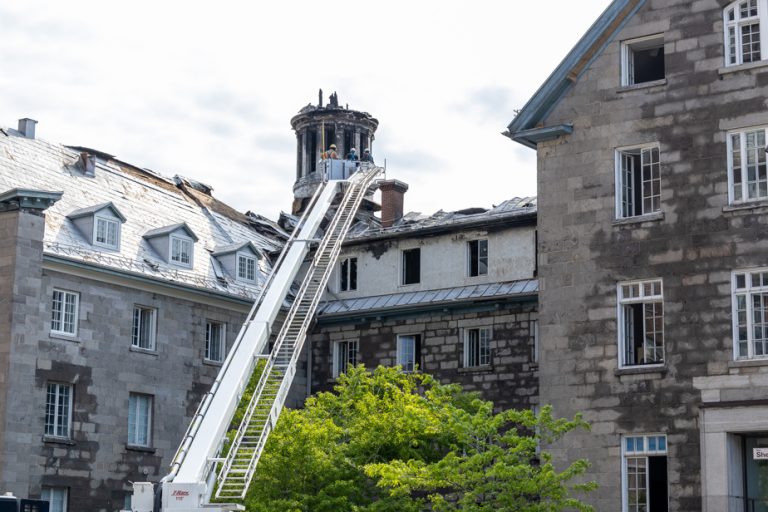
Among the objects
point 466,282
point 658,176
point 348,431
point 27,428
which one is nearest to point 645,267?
point 658,176

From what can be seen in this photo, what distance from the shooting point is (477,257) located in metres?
53.2

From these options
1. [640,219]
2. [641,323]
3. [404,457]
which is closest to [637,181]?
[640,219]

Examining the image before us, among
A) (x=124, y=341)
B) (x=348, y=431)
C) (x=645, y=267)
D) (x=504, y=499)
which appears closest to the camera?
(x=504, y=499)

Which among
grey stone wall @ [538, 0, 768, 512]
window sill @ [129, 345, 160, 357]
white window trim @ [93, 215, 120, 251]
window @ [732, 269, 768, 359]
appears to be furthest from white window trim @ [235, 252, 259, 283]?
window @ [732, 269, 768, 359]

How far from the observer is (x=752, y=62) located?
1431 inches

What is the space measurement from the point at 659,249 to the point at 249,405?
1068 centimetres

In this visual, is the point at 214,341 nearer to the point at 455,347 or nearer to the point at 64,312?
the point at 64,312

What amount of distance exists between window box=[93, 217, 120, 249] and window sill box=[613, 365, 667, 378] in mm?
20520

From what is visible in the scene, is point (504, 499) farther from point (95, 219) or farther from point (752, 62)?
point (95, 219)

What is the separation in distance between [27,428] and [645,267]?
20063 millimetres

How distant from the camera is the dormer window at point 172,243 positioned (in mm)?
53188

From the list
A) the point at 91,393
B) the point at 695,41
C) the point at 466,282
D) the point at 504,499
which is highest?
the point at 695,41

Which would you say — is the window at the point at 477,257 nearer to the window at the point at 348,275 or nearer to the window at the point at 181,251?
the window at the point at 348,275

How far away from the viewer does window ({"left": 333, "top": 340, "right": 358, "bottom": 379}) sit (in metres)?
55.4
